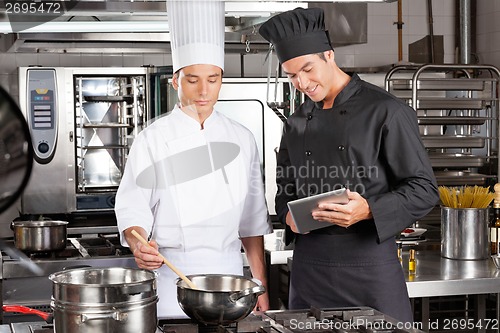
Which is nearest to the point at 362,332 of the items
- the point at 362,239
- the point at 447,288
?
the point at 362,239

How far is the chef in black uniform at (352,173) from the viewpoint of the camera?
254cm

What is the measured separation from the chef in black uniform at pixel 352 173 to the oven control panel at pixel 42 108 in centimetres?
375

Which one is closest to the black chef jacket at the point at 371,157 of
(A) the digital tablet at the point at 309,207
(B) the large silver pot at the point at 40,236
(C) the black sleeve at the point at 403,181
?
(C) the black sleeve at the point at 403,181

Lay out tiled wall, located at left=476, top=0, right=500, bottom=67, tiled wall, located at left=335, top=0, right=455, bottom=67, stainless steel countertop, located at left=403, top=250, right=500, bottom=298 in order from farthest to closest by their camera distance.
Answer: tiled wall, located at left=335, top=0, right=455, bottom=67 < tiled wall, located at left=476, top=0, right=500, bottom=67 < stainless steel countertop, located at left=403, top=250, right=500, bottom=298

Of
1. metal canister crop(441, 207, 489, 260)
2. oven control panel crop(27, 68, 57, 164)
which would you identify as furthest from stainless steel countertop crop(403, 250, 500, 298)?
oven control panel crop(27, 68, 57, 164)

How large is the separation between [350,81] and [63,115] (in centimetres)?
391

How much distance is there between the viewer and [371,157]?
2582 millimetres

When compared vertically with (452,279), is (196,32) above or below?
above

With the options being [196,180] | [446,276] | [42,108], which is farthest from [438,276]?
[42,108]

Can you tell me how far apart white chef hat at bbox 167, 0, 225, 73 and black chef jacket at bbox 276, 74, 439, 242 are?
0.42 metres

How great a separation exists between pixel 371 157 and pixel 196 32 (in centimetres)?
79

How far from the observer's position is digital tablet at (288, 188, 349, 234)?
2.34 m

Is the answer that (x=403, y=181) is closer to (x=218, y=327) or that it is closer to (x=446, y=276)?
(x=446, y=276)

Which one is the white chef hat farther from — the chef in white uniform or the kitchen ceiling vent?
the kitchen ceiling vent
